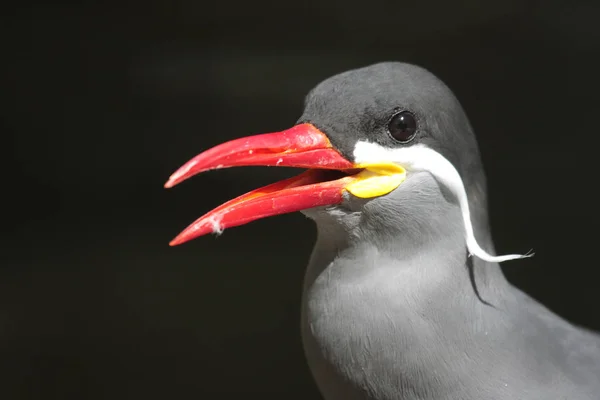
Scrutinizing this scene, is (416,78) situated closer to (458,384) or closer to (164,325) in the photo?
(458,384)

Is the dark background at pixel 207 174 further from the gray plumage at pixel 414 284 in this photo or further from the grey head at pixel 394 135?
the grey head at pixel 394 135

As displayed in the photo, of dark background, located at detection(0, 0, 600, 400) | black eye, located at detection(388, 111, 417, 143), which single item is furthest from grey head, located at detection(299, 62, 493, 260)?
dark background, located at detection(0, 0, 600, 400)

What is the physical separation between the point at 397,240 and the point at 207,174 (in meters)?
2.26

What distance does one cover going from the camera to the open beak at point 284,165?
1539 millimetres

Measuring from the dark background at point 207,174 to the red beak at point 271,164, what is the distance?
1.52 m

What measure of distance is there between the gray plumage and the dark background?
1.36 m

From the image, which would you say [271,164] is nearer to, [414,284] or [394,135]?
[394,135]

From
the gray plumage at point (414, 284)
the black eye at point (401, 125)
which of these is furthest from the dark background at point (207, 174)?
the black eye at point (401, 125)

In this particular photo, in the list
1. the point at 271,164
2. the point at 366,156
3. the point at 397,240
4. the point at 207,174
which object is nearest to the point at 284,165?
the point at 271,164

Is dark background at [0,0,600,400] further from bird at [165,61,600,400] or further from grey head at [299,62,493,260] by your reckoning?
grey head at [299,62,493,260]

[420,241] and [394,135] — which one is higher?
[394,135]

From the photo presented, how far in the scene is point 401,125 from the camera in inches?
61.6

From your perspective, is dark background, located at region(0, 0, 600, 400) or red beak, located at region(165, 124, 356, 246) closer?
red beak, located at region(165, 124, 356, 246)

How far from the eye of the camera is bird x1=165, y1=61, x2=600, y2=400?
1.57 metres
